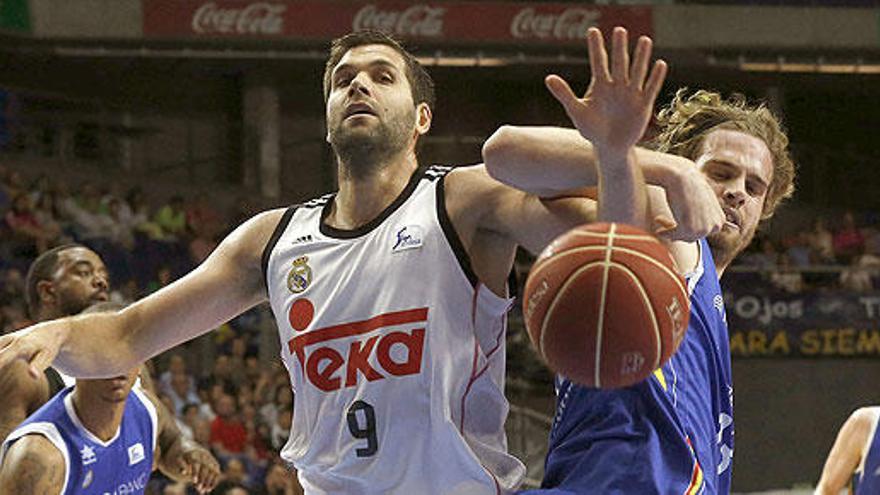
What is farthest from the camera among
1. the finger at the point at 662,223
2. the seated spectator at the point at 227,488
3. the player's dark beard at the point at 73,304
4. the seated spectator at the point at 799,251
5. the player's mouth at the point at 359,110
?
the seated spectator at the point at 799,251

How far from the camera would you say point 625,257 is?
3.17 metres

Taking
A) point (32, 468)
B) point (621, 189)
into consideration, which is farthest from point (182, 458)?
point (621, 189)

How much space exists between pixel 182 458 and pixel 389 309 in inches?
92.1

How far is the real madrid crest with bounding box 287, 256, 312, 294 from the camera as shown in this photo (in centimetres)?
409

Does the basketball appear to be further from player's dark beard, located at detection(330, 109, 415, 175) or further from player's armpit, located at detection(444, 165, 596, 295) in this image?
player's dark beard, located at detection(330, 109, 415, 175)

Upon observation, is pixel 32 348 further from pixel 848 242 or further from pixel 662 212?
pixel 848 242

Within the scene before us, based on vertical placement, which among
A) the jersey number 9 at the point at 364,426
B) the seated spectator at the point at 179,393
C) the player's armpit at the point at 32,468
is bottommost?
the seated spectator at the point at 179,393

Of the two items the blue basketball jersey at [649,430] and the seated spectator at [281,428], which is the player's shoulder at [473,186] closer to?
the blue basketball jersey at [649,430]

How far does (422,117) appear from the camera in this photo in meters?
4.30

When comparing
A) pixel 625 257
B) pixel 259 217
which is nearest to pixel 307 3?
pixel 259 217

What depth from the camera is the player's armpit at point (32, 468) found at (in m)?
5.43

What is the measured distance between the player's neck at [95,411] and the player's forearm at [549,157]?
2.95 m

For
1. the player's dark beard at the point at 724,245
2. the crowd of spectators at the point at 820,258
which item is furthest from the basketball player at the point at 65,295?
the crowd of spectators at the point at 820,258

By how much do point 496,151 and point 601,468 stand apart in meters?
0.84
